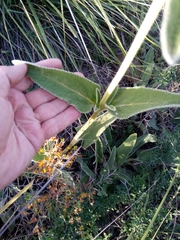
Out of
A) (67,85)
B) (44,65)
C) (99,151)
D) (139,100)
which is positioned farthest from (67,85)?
(99,151)

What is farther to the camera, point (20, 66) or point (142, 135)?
point (142, 135)

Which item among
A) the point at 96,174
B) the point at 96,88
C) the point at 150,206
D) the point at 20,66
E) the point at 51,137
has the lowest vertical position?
the point at 150,206

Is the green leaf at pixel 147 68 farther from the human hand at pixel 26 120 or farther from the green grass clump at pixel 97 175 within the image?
the human hand at pixel 26 120

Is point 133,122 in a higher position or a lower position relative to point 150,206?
higher

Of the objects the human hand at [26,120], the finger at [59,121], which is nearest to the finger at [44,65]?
the human hand at [26,120]

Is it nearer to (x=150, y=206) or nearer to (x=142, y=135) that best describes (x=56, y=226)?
(x=150, y=206)

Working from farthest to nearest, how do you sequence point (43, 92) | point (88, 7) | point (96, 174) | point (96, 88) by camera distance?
point (88, 7) < point (96, 174) < point (43, 92) < point (96, 88)

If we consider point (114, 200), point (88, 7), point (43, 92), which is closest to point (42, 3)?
point (88, 7)

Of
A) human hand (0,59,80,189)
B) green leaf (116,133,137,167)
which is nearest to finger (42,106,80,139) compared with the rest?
human hand (0,59,80,189)

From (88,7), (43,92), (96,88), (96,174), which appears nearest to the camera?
(96,88)
